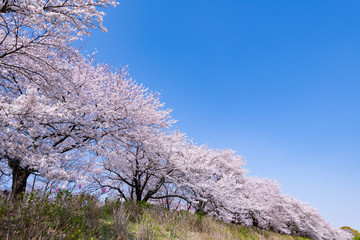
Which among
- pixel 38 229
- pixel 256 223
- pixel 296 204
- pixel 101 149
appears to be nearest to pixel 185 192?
pixel 101 149

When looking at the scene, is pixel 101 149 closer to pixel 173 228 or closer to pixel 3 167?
pixel 173 228

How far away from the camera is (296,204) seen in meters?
29.0

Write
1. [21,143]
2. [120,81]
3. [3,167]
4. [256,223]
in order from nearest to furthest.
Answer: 1. [21,143]
2. [3,167]
3. [120,81]
4. [256,223]

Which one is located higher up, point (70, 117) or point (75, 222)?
Result: point (70, 117)

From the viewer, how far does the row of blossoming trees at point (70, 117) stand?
4.55m

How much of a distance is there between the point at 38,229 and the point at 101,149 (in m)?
4.20

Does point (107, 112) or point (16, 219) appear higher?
point (107, 112)

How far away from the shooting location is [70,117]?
634 cm

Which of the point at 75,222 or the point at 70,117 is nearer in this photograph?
the point at 75,222

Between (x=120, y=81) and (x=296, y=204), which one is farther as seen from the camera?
(x=296, y=204)

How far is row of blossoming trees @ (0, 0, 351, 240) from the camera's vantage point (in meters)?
4.55

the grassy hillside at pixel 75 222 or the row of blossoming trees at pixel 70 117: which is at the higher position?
the row of blossoming trees at pixel 70 117

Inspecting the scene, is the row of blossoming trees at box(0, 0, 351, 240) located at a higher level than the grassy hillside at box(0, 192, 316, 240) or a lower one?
higher

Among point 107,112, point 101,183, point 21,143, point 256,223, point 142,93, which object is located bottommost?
point 256,223
